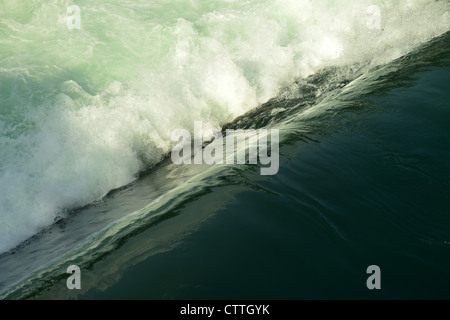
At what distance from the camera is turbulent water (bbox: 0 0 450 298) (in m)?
3.21

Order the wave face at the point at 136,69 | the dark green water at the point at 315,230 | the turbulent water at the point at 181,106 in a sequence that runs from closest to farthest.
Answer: the dark green water at the point at 315,230
the turbulent water at the point at 181,106
the wave face at the point at 136,69

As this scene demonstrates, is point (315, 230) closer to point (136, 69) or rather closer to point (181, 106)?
point (181, 106)

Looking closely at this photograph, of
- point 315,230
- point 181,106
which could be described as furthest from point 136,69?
point 315,230

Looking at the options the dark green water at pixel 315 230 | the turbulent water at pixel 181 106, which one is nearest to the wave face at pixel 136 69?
the turbulent water at pixel 181 106

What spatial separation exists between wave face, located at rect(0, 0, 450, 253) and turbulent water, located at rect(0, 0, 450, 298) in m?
0.03

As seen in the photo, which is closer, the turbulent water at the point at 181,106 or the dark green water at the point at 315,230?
the dark green water at the point at 315,230

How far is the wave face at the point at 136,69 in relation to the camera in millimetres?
5520

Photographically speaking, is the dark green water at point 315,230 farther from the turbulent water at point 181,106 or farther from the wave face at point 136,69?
the wave face at point 136,69

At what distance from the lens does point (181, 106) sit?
695 centimetres

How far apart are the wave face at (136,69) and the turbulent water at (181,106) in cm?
3

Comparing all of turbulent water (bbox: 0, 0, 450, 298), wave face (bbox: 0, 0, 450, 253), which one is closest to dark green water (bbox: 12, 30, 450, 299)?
turbulent water (bbox: 0, 0, 450, 298)

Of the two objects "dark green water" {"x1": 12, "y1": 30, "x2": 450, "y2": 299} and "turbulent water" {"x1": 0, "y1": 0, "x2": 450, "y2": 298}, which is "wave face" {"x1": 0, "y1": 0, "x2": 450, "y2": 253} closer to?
"turbulent water" {"x1": 0, "y1": 0, "x2": 450, "y2": 298}

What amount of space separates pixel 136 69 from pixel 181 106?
118 centimetres
